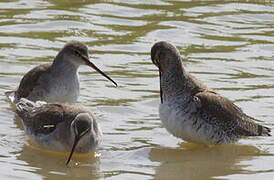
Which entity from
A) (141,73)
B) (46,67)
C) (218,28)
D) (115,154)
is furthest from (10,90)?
(218,28)

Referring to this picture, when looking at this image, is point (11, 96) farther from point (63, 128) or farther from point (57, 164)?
point (57, 164)

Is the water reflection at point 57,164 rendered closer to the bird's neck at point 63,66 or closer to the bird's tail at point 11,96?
the bird's tail at point 11,96

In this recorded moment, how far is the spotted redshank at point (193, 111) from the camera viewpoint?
11477 mm

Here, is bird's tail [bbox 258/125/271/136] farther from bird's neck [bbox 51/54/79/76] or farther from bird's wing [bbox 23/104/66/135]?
bird's neck [bbox 51/54/79/76]

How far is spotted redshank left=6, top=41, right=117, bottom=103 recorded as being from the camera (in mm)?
Result: 13328

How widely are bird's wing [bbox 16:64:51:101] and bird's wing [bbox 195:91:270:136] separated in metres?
2.90

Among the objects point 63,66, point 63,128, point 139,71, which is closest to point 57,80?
point 63,66

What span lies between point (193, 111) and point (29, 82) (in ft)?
10.1

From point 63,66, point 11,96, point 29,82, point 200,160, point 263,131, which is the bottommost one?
point 200,160

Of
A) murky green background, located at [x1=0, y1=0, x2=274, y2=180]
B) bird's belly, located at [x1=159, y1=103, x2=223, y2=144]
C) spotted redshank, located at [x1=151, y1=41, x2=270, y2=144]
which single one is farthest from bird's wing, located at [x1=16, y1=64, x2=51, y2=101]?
bird's belly, located at [x1=159, y1=103, x2=223, y2=144]

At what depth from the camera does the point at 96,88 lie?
14.2 meters

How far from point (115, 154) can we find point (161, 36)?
580 centimetres

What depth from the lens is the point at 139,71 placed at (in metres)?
14.8

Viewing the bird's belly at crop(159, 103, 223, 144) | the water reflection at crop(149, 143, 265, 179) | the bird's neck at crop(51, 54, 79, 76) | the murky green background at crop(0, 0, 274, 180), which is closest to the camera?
the water reflection at crop(149, 143, 265, 179)
